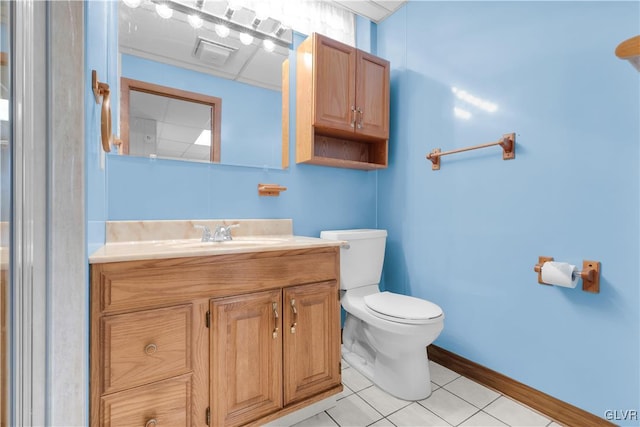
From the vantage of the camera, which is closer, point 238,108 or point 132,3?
point 132,3

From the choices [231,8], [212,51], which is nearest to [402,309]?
[212,51]

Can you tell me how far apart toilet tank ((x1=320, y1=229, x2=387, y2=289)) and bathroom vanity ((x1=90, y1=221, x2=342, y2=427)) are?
1.33 feet

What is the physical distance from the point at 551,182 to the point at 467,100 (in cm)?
65

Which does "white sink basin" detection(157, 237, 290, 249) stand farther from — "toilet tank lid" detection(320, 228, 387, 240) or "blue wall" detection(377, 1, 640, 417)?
"blue wall" detection(377, 1, 640, 417)

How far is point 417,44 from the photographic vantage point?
6.63 feet

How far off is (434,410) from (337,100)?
1780 mm

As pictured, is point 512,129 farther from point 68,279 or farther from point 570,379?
point 68,279

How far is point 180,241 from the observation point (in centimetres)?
148

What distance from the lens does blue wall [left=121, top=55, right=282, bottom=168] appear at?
152 centimetres

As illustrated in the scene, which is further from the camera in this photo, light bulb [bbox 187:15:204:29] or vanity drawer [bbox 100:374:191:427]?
light bulb [bbox 187:15:204:29]

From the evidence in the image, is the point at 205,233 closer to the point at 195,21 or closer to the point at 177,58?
the point at 177,58

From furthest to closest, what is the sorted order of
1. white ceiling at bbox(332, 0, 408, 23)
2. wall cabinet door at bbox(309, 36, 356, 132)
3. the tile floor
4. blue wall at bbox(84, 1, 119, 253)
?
white ceiling at bbox(332, 0, 408, 23), wall cabinet door at bbox(309, 36, 356, 132), the tile floor, blue wall at bbox(84, 1, 119, 253)

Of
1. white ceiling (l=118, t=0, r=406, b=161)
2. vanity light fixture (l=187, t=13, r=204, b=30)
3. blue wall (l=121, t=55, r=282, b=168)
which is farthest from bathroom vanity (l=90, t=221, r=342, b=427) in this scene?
vanity light fixture (l=187, t=13, r=204, b=30)

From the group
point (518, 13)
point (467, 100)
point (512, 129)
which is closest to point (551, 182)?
point (512, 129)
